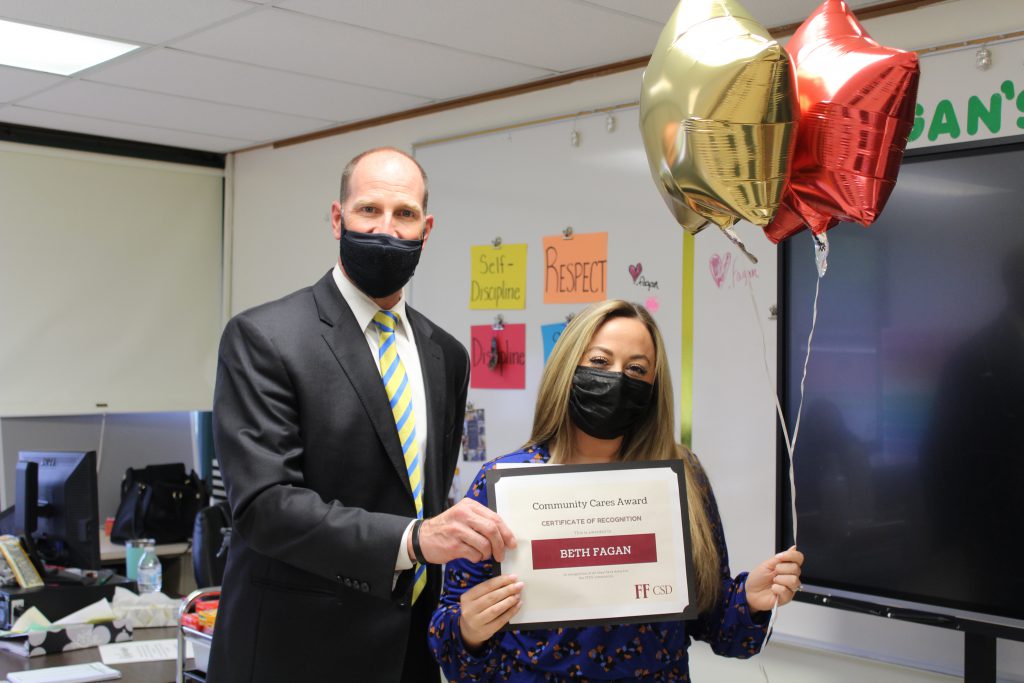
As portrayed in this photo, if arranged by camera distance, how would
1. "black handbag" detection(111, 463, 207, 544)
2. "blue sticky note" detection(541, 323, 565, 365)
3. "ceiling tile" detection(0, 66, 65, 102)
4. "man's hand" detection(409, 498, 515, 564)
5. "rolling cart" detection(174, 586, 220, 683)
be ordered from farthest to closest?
"black handbag" detection(111, 463, 207, 544) < "ceiling tile" detection(0, 66, 65, 102) < "blue sticky note" detection(541, 323, 565, 365) < "rolling cart" detection(174, 586, 220, 683) < "man's hand" detection(409, 498, 515, 564)

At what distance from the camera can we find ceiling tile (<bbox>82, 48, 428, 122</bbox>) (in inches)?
145

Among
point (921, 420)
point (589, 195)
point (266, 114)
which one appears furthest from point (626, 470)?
point (266, 114)

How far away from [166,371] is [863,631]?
12.3ft

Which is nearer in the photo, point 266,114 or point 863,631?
point 863,631

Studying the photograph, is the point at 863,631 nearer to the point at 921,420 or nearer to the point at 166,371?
the point at 921,420

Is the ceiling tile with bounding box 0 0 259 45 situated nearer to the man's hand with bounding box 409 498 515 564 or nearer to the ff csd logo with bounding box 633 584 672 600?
the man's hand with bounding box 409 498 515 564

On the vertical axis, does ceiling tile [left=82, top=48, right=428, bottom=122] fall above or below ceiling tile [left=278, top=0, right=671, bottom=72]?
above

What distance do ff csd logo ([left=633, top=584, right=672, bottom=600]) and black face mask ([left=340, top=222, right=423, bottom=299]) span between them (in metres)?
0.69

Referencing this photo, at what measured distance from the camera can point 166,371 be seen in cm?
536

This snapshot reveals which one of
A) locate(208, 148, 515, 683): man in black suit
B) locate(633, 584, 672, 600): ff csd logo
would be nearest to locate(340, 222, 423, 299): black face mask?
locate(208, 148, 515, 683): man in black suit

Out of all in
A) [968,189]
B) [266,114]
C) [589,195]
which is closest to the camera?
[968,189]

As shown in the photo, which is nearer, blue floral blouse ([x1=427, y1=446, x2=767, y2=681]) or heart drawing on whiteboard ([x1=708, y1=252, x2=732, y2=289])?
blue floral blouse ([x1=427, y1=446, x2=767, y2=681])

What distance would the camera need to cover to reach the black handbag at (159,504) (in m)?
4.74

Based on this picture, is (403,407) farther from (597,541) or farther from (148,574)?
(148,574)
